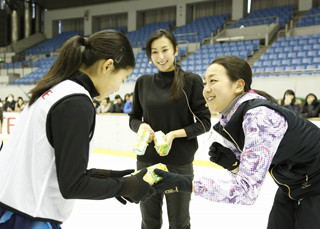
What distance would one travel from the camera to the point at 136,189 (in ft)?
3.73

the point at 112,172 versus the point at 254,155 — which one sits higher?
the point at 254,155

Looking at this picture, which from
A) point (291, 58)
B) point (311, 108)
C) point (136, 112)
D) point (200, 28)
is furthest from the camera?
point (200, 28)

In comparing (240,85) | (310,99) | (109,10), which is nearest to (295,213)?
(240,85)

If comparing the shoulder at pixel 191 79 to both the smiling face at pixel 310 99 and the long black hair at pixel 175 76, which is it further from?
the smiling face at pixel 310 99

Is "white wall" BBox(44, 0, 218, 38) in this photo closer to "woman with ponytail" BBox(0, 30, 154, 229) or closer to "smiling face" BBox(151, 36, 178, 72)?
"smiling face" BBox(151, 36, 178, 72)

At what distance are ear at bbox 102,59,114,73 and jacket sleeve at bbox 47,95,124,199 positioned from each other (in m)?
0.17

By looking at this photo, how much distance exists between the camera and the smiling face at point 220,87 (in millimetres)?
1374

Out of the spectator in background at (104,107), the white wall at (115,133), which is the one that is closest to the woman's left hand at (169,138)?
the white wall at (115,133)

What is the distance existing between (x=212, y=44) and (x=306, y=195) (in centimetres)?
1179

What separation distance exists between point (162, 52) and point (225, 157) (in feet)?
2.55

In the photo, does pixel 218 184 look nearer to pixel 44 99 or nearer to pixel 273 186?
pixel 44 99

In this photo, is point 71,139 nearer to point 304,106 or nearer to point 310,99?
point 304,106

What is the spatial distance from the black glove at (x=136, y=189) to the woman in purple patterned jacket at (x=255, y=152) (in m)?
0.17

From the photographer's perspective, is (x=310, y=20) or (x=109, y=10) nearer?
(x=310, y=20)
